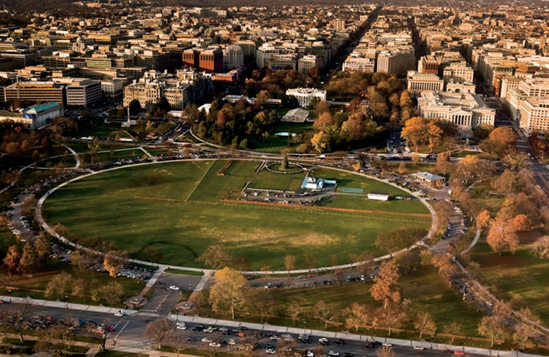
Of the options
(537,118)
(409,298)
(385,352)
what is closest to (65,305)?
(385,352)

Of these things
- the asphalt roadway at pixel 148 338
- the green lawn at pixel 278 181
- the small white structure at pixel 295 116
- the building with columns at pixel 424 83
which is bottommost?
the asphalt roadway at pixel 148 338

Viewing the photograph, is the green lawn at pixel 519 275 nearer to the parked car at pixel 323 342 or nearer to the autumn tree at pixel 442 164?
the parked car at pixel 323 342

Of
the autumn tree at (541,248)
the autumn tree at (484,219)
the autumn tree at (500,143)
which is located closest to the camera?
the autumn tree at (541,248)

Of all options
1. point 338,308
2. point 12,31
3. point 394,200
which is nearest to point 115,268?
point 338,308

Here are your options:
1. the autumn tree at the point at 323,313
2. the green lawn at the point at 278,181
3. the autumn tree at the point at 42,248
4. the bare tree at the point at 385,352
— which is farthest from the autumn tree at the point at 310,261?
the autumn tree at the point at 42,248

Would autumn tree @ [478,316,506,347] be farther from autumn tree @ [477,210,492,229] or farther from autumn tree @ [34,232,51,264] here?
autumn tree @ [34,232,51,264]

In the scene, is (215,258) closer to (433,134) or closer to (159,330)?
(159,330)

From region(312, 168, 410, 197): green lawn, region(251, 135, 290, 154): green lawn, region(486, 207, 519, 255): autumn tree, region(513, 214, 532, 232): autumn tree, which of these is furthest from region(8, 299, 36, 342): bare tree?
region(251, 135, 290, 154): green lawn
